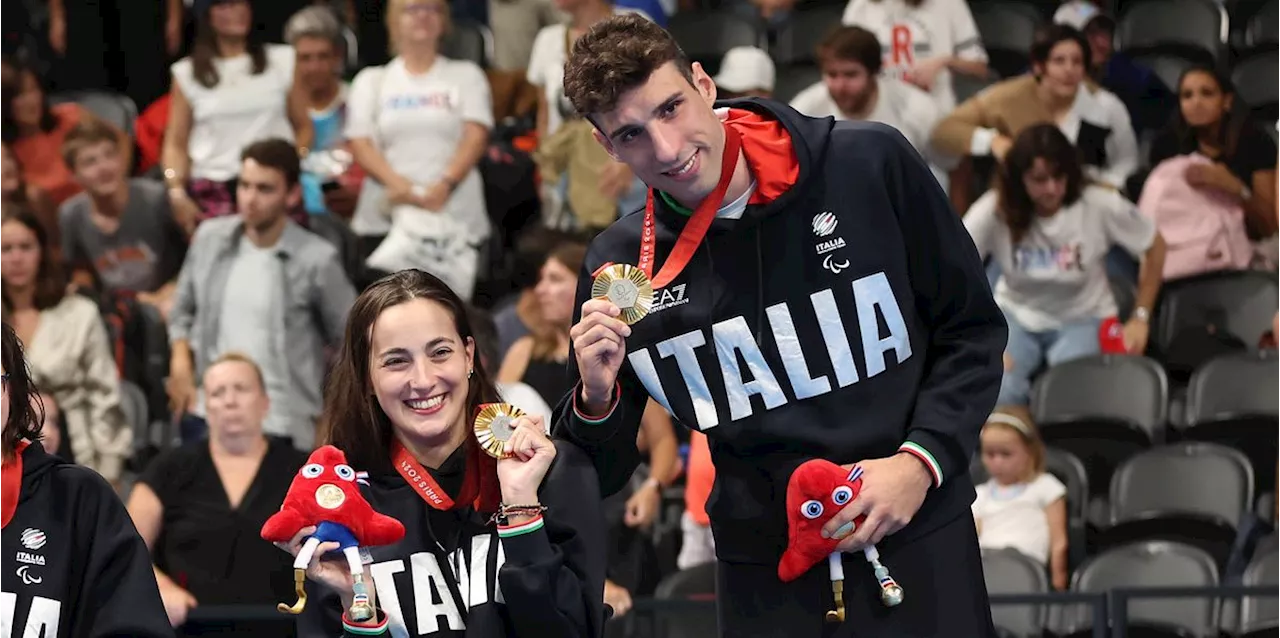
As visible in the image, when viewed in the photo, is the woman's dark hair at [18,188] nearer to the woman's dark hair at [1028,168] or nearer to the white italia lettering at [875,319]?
the woman's dark hair at [1028,168]

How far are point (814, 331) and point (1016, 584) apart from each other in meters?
3.09

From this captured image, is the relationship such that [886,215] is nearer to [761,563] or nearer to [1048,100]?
[761,563]

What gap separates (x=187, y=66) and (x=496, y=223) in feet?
5.02

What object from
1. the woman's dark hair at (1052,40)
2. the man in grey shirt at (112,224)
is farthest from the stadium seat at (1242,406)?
the man in grey shirt at (112,224)

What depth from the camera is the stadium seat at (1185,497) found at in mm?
6582

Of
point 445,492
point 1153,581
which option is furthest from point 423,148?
point 445,492

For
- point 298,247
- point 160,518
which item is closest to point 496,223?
point 298,247

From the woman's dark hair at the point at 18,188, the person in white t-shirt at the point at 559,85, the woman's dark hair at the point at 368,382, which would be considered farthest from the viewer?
the woman's dark hair at the point at 18,188

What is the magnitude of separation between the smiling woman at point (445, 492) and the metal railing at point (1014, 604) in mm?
2191

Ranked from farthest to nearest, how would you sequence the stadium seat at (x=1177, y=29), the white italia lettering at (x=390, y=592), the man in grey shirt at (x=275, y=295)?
1. the stadium seat at (x=1177, y=29)
2. the man in grey shirt at (x=275, y=295)
3. the white italia lettering at (x=390, y=592)

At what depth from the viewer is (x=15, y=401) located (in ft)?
10.8

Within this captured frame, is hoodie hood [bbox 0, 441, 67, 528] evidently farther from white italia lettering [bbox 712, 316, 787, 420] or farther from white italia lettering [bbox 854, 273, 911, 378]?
white italia lettering [bbox 854, 273, 911, 378]

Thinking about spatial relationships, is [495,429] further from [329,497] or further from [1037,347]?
[1037,347]

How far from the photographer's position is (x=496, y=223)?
8.56 metres
